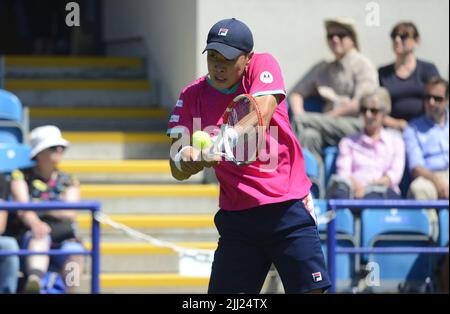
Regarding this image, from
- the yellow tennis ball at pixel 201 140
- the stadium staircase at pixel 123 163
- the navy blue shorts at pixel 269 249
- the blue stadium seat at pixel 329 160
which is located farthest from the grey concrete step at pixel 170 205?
the yellow tennis ball at pixel 201 140

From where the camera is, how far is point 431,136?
9.66 m

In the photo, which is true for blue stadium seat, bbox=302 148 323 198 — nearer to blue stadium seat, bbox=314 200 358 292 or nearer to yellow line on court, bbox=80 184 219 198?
blue stadium seat, bbox=314 200 358 292

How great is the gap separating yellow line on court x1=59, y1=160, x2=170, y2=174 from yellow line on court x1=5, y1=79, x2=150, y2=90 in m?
1.22

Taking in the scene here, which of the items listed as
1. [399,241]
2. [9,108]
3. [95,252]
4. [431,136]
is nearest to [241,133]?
[95,252]

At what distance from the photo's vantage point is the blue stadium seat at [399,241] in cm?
906

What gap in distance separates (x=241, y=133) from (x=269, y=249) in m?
0.63

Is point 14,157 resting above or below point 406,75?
below

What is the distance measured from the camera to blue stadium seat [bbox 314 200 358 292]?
29.1 feet

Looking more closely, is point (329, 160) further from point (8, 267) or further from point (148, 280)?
point (8, 267)

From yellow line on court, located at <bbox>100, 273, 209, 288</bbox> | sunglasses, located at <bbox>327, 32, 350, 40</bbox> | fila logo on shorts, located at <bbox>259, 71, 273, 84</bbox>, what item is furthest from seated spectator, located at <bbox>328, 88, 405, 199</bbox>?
fila logo on shorts, located at <bbox>259, 71, 273, 84</bbox>

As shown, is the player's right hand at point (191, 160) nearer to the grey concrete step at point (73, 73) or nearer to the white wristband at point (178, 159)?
the white wristband at point (178, 159)

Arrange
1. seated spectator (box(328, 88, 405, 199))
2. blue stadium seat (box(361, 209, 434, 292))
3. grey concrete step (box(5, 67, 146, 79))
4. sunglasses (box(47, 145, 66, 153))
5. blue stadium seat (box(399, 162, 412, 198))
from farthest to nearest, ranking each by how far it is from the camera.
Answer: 1. grey concrete step (box(5, 67, 146, 79))
2. blue stadium seat (box(399, 162, 412, 198))
3. seated spectator (box(328, 88, 405, 199))
4. blue stadium seat (box(361, 209, 434, 292))
5. sunglasses (box(47, 145, 66, 153))
